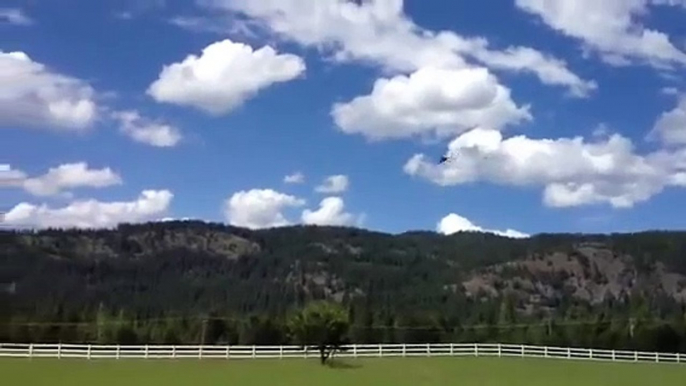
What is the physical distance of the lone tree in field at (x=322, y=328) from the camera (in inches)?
2128

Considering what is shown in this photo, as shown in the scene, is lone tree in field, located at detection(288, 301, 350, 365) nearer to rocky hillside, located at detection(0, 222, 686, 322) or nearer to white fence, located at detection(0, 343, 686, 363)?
white fence, located at detection(0, 343, 686, 363)

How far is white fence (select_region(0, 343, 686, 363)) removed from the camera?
5547 cm

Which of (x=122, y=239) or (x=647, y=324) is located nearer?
(x=647, y=324)

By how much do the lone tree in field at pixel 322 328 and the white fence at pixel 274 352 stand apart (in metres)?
2.46

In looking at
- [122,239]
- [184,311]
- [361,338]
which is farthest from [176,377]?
[122,239]

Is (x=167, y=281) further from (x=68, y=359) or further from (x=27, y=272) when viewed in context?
(x=27, y=272)

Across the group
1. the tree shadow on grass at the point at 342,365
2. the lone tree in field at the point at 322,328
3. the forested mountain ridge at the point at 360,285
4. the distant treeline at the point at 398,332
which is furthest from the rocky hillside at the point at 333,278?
the tree shadow on grass at the point at 342,365

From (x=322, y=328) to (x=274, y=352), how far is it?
474 cm

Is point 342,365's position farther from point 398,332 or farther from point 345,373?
point 398,332

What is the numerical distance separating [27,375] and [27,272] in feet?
13.4

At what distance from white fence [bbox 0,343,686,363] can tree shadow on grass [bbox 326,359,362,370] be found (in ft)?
11.4

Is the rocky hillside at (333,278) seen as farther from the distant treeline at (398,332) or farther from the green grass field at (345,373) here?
the green grass field at (345,373)

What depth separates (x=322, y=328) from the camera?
54.1 meters

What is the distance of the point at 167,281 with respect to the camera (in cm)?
14900
